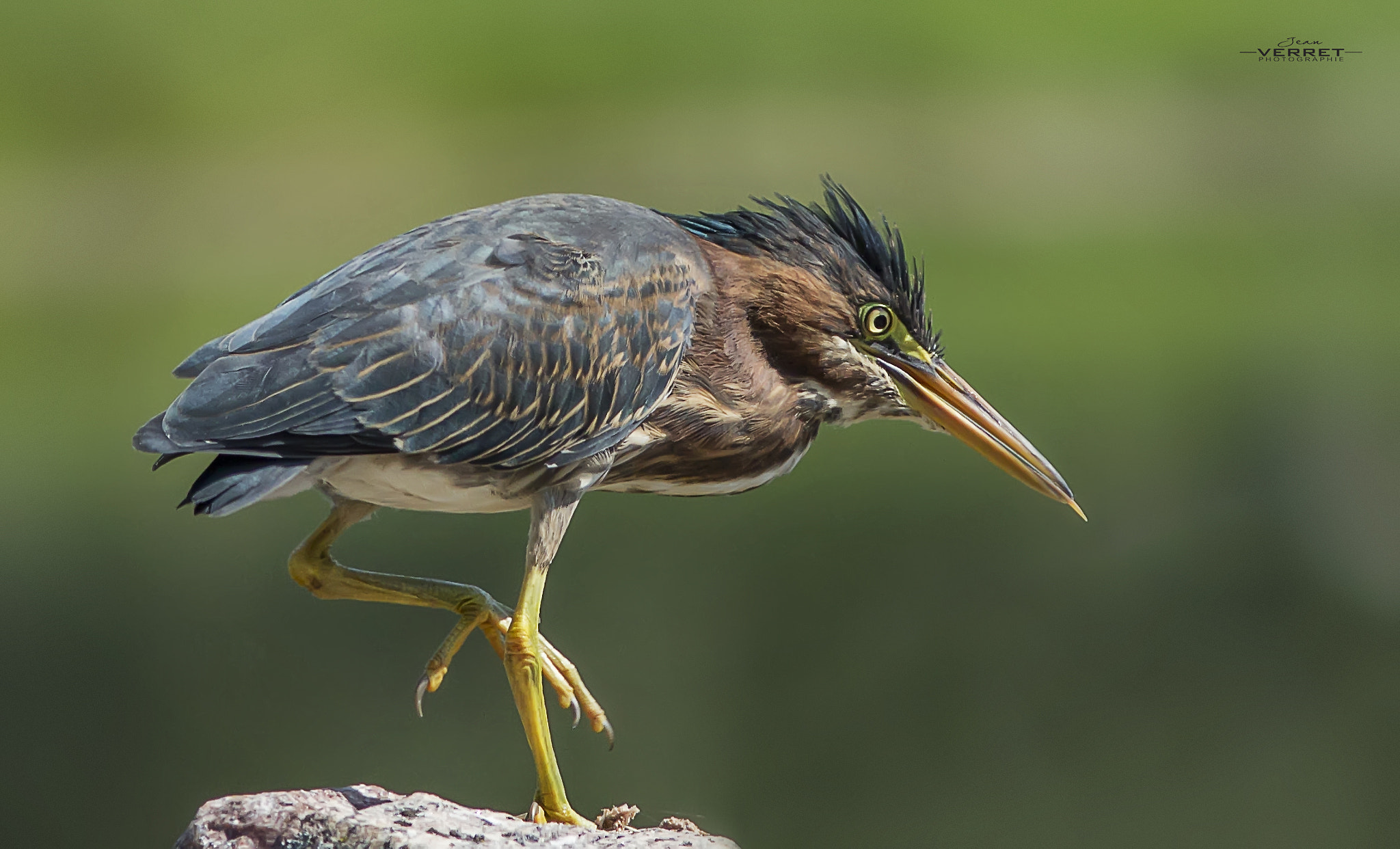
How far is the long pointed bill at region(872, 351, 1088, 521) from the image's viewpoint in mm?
2398

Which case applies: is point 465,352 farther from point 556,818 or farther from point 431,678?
point 556,818

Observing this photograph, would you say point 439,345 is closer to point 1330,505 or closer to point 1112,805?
point 1112,805

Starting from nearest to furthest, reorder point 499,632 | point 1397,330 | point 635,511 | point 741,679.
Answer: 1. point 499,632
2. point 741,679
3. point 635,511
4. point 1397,330

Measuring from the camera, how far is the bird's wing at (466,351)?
1.97m

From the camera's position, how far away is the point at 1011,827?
16.9ft

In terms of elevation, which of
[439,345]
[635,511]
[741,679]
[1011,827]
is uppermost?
[439,345]

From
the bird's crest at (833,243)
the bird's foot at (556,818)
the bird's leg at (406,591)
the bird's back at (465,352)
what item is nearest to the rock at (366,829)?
the bird's foot at (556,818)

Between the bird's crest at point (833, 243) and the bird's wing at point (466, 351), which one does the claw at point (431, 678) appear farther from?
the bird's crest at point (833, 243)

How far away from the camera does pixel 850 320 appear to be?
2.33 meters

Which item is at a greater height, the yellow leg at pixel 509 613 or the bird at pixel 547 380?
the bird at pixel 547 380

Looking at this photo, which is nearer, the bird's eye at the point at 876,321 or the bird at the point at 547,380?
the bird at the point at 547,380

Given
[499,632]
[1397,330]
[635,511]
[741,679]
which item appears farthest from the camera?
[1397,330]

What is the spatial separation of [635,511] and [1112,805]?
2.20 meters

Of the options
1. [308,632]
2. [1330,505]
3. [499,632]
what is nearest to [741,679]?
[308,632]
